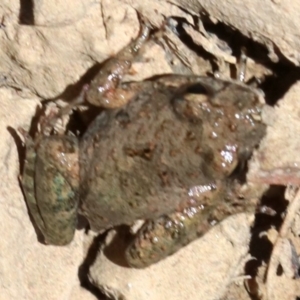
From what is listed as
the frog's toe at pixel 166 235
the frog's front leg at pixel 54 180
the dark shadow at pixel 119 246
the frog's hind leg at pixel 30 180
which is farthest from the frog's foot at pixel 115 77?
the dark shadow at pixel 119 246

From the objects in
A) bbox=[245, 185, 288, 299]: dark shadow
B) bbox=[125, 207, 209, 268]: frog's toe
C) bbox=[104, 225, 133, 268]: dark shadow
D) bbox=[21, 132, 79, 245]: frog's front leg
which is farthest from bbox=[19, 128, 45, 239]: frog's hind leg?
bbox=[245, 185, 288, 299]: dark shadow

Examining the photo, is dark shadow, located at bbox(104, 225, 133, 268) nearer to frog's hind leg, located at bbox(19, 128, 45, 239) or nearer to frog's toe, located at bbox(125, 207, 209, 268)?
frog's toe, located at bbox(125, 207, 209, 268)

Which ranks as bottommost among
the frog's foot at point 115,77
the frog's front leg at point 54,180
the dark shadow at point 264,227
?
the frog's front leg at point 54,180

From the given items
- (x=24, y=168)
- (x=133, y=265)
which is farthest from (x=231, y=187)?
(x=24, y=168)

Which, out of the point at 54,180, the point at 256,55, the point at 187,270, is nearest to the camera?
the point at 256,55

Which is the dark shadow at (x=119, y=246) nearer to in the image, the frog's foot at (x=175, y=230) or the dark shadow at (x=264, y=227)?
the frog's foot at (x=175, y=230)

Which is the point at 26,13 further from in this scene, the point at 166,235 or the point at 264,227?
the point at 264,227

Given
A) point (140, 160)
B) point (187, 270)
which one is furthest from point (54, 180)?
point (187, 270)
